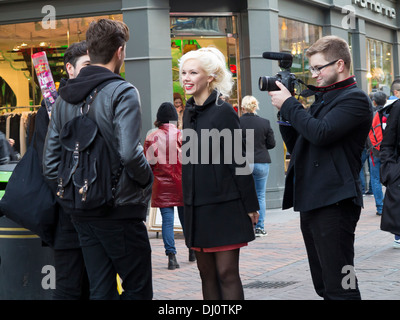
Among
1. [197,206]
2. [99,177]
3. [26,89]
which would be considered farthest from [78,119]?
[26,89]

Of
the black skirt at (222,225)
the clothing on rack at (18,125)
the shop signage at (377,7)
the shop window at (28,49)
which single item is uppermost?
the shop signage at (377,7)

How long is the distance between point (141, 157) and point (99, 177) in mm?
273

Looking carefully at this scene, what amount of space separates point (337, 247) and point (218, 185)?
0.87m

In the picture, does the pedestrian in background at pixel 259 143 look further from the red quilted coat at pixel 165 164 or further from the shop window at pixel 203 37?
the shop window at pixel 203 37

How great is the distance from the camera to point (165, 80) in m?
12.3

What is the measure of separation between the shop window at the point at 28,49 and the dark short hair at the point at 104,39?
350 inches

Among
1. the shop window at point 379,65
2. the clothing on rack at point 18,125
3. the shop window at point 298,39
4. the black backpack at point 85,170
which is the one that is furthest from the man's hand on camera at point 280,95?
the shop window at point 379,65

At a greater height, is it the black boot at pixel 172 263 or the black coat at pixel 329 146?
the black coat at pixel 329 146

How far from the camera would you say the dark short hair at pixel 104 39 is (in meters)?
3.90

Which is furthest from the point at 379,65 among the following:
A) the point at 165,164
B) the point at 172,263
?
the point at 172,263

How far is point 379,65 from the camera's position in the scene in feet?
64.8

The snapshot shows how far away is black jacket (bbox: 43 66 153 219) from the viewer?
3.73 metres

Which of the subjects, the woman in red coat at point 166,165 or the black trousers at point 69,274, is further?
the woman in red coat at point 166,165

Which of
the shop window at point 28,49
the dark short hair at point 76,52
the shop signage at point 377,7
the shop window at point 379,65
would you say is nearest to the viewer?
the dark short hair at point 76,52
